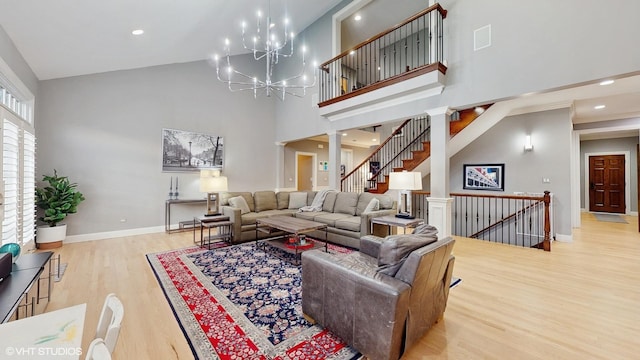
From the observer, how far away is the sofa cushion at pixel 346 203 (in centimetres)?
509

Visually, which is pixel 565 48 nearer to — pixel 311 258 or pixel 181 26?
pixel 311 258

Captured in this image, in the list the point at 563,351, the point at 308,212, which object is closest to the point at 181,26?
the point at 308,212

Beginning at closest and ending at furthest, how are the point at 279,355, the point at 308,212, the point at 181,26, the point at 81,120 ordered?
the point at 279,355, the point at 181,26, the point at 81,120, the point at 308,212

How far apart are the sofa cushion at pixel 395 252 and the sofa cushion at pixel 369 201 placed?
2.91m

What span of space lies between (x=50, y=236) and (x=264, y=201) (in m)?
3.67

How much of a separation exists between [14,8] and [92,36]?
93cm

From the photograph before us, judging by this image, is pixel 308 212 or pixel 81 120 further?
pixel 308 212

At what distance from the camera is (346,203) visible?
5.19m

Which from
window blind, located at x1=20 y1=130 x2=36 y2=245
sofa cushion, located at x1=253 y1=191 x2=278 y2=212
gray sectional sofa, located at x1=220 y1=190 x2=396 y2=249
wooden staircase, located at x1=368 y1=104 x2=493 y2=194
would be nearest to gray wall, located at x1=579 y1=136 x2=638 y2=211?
wooden staircase, located at x1=368 y1=104 x2=493 y2=194

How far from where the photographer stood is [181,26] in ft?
13.5

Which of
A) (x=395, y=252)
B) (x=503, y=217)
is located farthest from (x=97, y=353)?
(x=503, y=217)

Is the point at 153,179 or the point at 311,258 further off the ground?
the point at 153,179

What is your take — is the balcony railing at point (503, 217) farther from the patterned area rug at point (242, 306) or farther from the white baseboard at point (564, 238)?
the patterned area rug at point (242, 306)

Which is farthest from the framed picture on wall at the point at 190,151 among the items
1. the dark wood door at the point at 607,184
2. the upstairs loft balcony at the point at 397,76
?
the dark wood door at the point at 607,184
